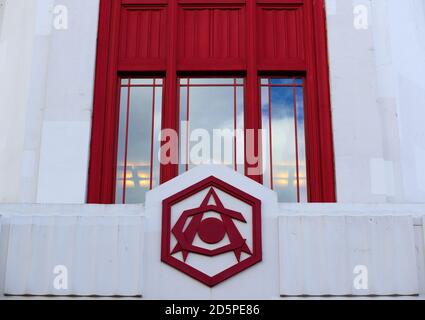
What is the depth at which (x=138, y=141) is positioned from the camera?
38.0 ft

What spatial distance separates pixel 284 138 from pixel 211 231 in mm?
2985

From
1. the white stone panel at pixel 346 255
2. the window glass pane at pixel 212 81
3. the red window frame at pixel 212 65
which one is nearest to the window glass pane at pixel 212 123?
the window glass pane at pixel 212 81

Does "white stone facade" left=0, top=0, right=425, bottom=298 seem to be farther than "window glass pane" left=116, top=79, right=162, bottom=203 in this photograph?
No

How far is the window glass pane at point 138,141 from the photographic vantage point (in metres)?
11.3

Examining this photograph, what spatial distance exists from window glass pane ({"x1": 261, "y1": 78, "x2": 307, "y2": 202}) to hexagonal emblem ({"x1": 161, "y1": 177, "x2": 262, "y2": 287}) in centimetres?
200

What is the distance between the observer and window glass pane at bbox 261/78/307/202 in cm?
1127

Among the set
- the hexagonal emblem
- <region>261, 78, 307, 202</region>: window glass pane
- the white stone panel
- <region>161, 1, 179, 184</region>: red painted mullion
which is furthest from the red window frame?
the white stone panel

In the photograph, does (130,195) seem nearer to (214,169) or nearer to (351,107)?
(214,169)

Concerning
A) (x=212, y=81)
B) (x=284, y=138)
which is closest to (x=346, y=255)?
(x=284, y=138)

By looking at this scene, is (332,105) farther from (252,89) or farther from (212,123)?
(212,123)

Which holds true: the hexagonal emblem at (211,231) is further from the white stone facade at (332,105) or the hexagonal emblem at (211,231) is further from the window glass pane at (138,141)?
the window glass pane at (138,141)

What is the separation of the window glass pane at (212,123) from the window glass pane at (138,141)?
1.51ft

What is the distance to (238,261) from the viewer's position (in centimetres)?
911

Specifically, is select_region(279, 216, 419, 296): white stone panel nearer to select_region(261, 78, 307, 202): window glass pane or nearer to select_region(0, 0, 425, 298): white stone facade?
select_region(0, 0, 425, 298): white stone facade
